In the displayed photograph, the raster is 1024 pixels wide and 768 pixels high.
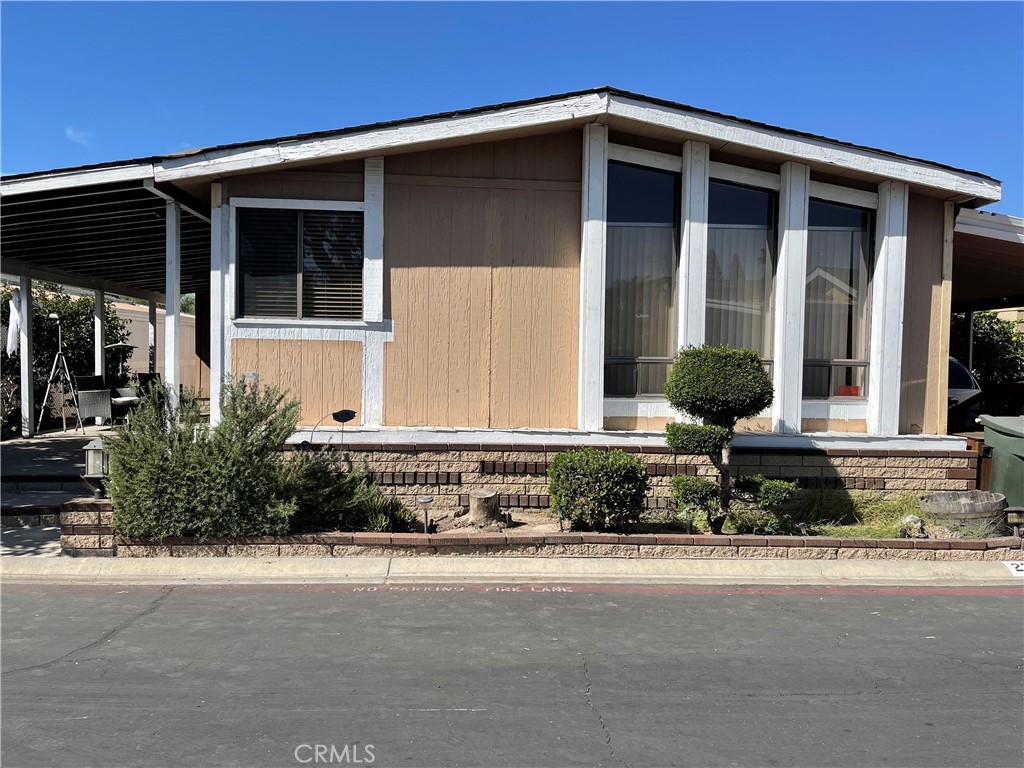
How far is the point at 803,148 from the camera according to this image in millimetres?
9109

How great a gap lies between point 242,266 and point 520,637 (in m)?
5.73

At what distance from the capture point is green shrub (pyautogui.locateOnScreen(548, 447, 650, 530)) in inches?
305

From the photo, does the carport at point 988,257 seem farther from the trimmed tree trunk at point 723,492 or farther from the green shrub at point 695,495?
the green shrub at point 695,495

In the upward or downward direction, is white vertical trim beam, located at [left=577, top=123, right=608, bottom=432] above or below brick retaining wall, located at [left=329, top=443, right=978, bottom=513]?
above

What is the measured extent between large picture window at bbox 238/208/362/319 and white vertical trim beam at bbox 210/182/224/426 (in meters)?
0.22

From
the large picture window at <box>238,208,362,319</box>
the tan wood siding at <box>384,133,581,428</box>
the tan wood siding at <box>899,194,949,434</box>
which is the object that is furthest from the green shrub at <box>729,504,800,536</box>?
the large picture window at <box>238,208,362,319</box>

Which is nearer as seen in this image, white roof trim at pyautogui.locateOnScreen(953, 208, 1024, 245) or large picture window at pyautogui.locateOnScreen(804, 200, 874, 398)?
large picture window at pyautogui.locateOnScreen(804, 200, 874, 398)

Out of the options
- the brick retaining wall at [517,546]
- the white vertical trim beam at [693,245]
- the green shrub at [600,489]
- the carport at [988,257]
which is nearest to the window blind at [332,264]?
the brick retaining wall at [517,546]

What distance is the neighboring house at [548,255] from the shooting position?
8984mm

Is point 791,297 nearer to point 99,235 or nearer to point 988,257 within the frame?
point 988,257

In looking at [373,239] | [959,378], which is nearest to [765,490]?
[373,239]

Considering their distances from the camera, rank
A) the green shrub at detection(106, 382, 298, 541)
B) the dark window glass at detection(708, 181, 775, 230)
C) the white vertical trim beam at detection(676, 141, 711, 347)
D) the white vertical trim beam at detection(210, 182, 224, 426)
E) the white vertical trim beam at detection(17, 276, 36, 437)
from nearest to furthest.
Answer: the green shrub at detection(106, 382, 298, 541)
the white vertical trim beam at detection(210, 182, 224, 426)
the white vertical trim beam at detection(676, 141, 711, 347)
the dark window glass at detection(708, 181, 775, 230)
the white vertical trim beam at detection(17, 276, 36, 437)

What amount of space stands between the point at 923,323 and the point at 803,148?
9.09 ft

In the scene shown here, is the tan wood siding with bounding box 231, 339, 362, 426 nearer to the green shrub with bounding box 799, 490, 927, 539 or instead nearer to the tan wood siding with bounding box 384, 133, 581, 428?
the tan wood siding with bounding box 384, 133, 581, 428
